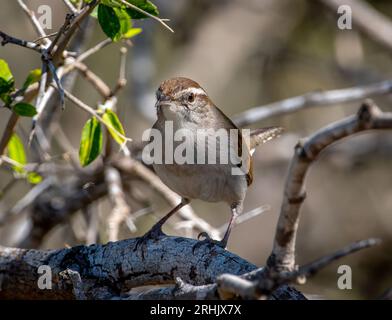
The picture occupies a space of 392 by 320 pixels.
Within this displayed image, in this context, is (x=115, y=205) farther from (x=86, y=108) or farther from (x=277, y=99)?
(x=277, y=99)

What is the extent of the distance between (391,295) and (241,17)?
238 inches

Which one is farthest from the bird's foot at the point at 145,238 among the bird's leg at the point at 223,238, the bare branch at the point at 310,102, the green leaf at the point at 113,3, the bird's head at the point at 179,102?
the bare branch at the point at 310,102

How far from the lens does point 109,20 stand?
3.18m

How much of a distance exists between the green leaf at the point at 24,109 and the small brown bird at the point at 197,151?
95 centimetres

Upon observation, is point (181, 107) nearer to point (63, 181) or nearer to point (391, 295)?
point (63, 181)

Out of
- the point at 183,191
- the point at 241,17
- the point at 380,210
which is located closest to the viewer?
the point at 183,191

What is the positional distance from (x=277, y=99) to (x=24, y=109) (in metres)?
5.55

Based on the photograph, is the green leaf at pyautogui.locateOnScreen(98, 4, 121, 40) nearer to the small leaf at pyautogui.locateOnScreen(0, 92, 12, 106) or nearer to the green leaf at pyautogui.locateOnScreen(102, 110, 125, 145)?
the green leaf at pyautogui.locateOnScreen(102, 110, 125, 145)

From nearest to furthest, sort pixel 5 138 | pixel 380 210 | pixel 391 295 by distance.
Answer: pixel 391 295 < pixel 5 138 < pixel 380 210

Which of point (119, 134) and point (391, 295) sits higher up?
point (119, 134)

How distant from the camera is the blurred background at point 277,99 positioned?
22.7ft

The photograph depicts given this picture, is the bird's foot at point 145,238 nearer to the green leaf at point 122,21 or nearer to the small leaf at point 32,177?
the small leaf at point 32,177

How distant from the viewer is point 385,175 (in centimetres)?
806
